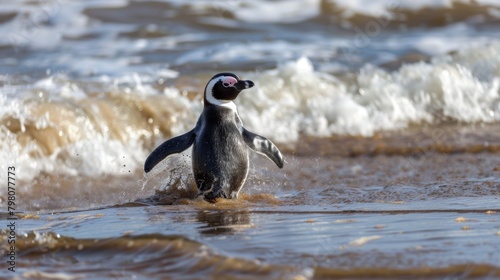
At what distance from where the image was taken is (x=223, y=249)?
4.10 m

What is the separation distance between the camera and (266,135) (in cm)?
859

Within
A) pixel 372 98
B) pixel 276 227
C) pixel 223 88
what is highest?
pixel 223 88

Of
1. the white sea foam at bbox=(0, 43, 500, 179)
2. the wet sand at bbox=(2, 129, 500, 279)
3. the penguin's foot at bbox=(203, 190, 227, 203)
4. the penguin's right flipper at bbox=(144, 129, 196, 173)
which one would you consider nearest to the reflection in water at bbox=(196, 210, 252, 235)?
the wet sand at bbox=(2, 129, 500, 279)

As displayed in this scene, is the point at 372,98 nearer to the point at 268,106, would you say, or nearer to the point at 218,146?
the point at 268,106

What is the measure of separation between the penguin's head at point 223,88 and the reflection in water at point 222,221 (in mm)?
739

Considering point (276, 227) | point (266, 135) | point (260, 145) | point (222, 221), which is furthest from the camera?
point (266, 135)

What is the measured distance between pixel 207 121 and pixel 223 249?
1.61m

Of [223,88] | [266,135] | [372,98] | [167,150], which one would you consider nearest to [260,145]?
[223,88]

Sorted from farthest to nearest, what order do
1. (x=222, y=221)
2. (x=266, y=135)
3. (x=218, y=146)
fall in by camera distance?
(x=266, y=135) → (x=218, y=146) → (x=222, y=221)

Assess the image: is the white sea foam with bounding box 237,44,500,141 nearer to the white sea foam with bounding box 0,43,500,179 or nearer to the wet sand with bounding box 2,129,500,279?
the white sea foam with bounding box 0,43,500,179

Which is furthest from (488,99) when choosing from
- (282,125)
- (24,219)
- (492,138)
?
(24,219)

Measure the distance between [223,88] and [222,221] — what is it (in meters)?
0.99

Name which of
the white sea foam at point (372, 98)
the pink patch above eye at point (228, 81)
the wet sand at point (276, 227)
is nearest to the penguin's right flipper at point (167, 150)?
the wet sand at point (276, 227)

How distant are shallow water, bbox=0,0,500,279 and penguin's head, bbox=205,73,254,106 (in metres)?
0.55
